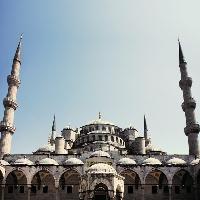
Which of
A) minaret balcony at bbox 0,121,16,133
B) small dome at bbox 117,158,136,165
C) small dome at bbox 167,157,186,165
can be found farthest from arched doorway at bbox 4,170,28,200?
small dome at bbox 167,157,186,165

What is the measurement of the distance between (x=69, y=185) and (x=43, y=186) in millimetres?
2679

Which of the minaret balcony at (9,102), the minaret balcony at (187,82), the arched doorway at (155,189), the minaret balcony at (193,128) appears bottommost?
the arched doorway at (155,189)

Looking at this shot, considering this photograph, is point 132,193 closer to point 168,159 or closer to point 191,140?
point 168,159

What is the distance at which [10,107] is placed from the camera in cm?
3684

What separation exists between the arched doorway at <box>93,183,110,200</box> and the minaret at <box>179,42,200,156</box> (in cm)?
1744

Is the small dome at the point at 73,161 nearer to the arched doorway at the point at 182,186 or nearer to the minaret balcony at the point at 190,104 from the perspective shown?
the arched doorway at the point at 182,186

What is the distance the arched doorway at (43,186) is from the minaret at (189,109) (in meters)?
15.4

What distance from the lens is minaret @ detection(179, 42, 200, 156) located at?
116 feet

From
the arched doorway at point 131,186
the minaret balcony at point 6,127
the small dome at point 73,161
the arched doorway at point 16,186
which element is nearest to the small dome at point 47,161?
the small dome at point 73,161

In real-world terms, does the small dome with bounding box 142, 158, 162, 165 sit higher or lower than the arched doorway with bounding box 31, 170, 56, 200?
higher

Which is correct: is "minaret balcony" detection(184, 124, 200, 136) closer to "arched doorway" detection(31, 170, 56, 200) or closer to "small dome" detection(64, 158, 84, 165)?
"small dome" detection(64, 158, 84, 165)

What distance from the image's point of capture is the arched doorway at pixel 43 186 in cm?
3241

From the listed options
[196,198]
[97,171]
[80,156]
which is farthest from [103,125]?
[97,171]

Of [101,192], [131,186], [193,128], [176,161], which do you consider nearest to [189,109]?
[193,128]
